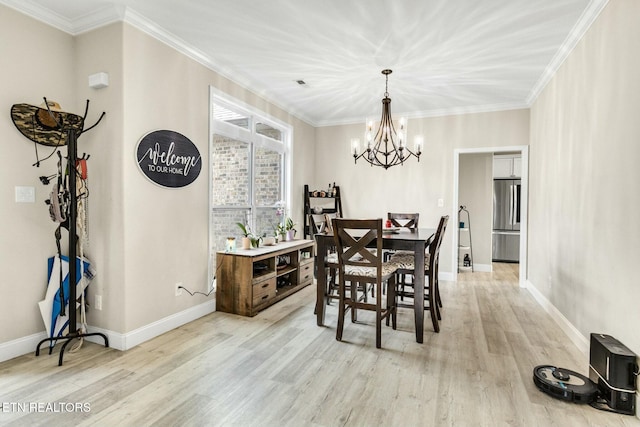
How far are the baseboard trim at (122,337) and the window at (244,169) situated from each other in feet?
1.97

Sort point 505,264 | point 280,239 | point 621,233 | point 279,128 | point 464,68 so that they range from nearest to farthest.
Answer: point 621,233
point 464,68
point 280,239
point 279,128
point 505,264

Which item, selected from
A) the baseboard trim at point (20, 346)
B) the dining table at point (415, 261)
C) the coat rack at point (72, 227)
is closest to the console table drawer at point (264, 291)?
the dining table at point (415, 261)

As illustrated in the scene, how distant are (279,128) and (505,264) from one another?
5.11 m

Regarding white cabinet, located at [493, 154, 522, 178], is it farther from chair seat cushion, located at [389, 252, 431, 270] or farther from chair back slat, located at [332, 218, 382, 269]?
chair back slat, located at [332, 218, 382, 269]

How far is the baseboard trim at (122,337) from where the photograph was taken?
2.52 m

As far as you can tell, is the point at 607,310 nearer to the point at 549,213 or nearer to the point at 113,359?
the point at 549,213

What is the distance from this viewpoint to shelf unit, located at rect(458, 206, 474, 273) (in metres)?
6.14

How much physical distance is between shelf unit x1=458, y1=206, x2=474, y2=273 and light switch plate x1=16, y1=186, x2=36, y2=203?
234 inches

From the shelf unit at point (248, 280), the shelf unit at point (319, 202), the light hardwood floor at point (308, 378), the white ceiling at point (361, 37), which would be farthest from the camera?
the shelf unit at point (319, 202)

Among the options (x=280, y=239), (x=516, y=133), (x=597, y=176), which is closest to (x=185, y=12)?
(x=280, y=239)

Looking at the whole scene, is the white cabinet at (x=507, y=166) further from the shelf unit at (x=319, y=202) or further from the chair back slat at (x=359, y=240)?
the chair back slat at (x=359, y=240)

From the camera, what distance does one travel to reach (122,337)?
268 cm

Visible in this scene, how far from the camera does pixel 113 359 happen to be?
252 centimetres

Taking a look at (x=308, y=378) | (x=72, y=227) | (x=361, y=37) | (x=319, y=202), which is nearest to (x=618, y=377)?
(x=308, y=378)
